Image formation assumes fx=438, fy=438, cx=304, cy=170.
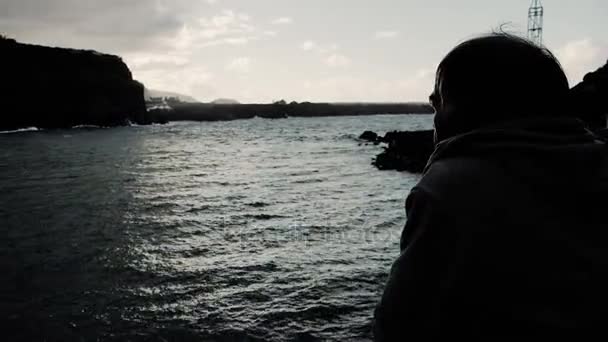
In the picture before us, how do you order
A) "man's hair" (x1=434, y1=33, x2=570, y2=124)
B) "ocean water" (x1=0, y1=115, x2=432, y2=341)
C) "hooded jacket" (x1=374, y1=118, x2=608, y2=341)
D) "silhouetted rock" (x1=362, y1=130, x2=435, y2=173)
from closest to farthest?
"hooded jacket" (x1=374, y1=118, x2=608, y2=341)
"man's hair" (x1=434, y1=33, x2=570, y2=124)
"ocean water" (x1=0, y1=115, x2=432, y2=341)
"silhouetted rock" (x1=362, y1=130, x2=435, y2=173)

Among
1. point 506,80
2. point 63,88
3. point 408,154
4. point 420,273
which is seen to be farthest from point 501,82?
point 63,88

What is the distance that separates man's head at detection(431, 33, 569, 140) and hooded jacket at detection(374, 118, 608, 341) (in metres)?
0.14

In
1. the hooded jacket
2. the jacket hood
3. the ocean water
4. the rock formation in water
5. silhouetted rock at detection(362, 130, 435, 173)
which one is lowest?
the ocean water

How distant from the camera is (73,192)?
17.7m

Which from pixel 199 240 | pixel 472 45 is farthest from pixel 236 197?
pixel 472 45

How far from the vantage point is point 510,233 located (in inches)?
52.5

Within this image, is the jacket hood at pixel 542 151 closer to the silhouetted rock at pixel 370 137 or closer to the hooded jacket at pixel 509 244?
the hooded jacket at pixel 509 244

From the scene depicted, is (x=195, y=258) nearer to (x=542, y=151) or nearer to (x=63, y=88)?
(x=542, y=151)

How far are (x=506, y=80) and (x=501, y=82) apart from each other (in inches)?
0.7

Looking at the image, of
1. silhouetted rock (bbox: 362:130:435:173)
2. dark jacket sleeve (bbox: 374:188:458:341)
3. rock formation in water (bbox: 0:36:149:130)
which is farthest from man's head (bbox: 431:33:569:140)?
rock formation in water (bbox: 0:36:149:130)

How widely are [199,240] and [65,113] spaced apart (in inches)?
3048

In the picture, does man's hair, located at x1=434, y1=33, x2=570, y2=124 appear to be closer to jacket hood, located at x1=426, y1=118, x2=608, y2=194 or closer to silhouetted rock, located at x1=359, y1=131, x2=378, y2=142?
jacket hood, located at x1=426, y1=118, x2=608, y2=194

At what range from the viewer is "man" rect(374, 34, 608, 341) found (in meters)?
1.33

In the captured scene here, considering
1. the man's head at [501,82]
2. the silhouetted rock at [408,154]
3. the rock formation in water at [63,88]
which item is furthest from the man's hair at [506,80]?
the rock formation in water at [63,88]
